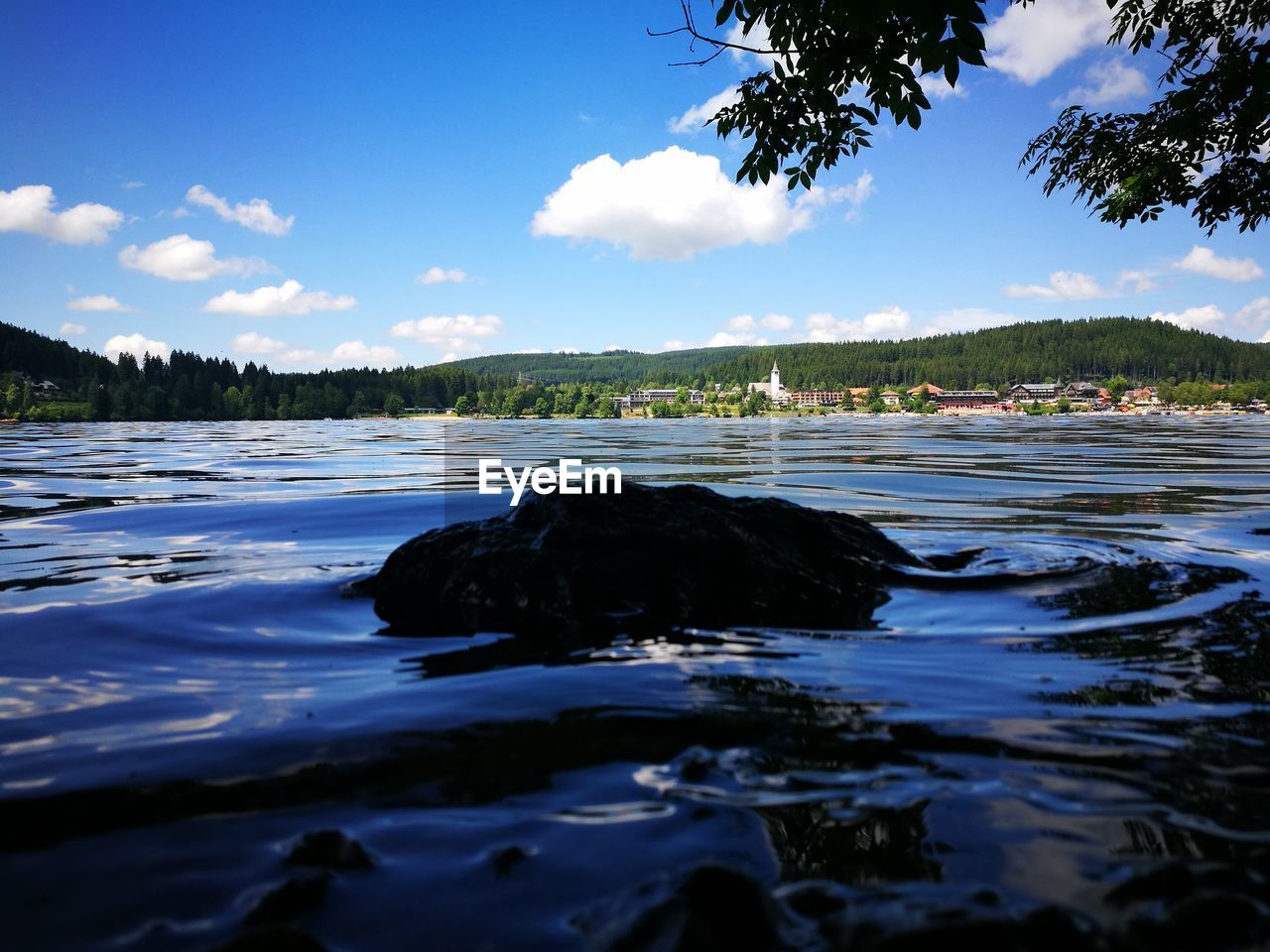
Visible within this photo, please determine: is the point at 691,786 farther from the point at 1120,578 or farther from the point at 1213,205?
the point at 1213,205

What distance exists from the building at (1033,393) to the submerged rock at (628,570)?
674 feet

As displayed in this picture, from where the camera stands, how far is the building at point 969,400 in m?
185

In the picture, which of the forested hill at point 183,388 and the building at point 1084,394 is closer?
the forested hill at point 183,388

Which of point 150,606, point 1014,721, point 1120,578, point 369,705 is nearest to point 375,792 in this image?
point 369,705

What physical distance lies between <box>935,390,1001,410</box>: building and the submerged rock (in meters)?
192

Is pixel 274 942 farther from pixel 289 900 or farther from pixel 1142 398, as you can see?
pixel 1142 398

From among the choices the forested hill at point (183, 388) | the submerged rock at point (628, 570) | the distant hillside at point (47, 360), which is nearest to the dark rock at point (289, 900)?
the submerged rock at point (628, 570)

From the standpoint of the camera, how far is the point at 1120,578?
533cm

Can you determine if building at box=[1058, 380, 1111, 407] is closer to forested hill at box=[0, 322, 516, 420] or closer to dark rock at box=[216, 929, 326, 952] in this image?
forested hill at box=[0, 322, 516, 420]

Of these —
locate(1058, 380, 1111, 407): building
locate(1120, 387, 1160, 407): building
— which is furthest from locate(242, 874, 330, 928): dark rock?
locate(1058, 380, 1111, 407): building

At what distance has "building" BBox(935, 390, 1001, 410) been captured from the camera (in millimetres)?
184762

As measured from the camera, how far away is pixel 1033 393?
19275 cm

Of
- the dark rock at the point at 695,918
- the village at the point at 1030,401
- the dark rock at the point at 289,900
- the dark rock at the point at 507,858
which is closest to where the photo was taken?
the dark rock at the point at 695,918

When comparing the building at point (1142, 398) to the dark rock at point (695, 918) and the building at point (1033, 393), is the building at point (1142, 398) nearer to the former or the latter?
the building at point (1033, 393)
